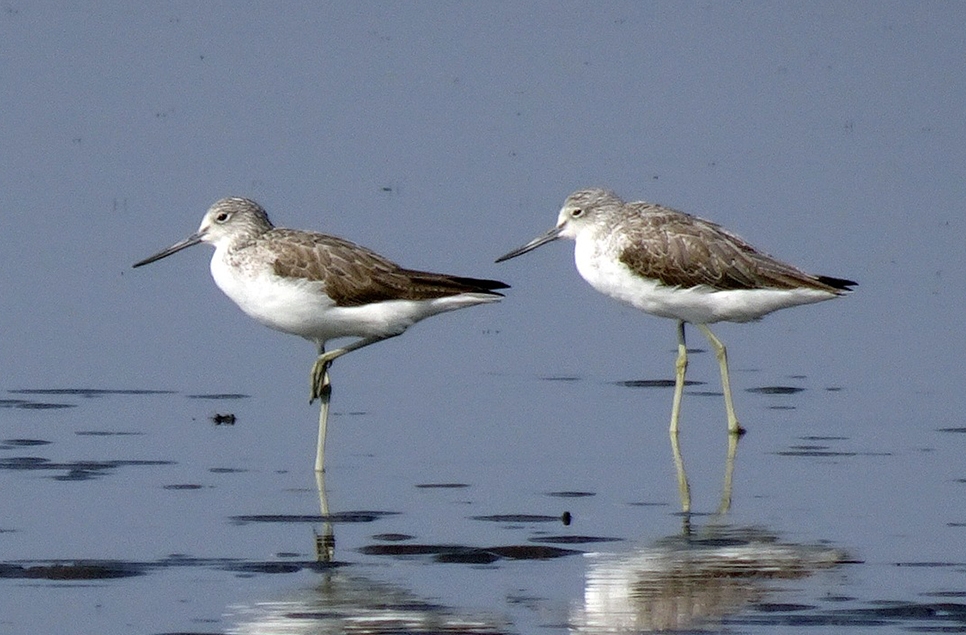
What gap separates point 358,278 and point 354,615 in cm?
582

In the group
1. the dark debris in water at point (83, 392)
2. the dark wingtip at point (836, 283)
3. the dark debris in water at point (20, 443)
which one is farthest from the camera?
the dark wingtip at point (836, 283)

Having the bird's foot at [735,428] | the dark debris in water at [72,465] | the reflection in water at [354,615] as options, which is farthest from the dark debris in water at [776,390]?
the reflection in water at [354,615]

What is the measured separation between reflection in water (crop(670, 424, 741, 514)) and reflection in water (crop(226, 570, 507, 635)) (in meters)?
3.08

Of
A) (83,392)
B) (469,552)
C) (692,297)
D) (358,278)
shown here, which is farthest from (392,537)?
(692,297)

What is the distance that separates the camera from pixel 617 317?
21.5 metres

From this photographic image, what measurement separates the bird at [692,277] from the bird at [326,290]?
1.87 m

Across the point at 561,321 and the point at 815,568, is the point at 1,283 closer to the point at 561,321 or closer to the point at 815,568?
the point at 561,321

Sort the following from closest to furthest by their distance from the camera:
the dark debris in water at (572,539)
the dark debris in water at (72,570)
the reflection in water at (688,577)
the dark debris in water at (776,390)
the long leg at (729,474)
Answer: the reflection in water at (688,577)
the dark debris in water at (72,570)
the dark debris in water at (572,539)
the long leg at (729,474)
the dark debris in water at (776,390)

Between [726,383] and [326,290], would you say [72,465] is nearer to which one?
[326,290]

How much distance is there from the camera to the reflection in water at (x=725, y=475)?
46.4 ft

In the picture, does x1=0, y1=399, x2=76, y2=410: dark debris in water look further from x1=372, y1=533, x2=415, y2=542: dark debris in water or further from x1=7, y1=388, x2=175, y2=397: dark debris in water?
x1=372, y1=533, x2=415, y2=542: dark debris in water

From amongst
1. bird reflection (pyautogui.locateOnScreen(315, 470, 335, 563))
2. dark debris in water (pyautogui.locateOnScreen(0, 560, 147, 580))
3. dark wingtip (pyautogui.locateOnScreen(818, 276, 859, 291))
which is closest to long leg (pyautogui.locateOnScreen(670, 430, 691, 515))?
dark wingtip (pyautogui.locateOnScreen(818, 276, 859, 291))

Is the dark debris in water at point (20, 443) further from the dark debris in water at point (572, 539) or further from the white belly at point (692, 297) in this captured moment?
the white belly at point (692, 297)

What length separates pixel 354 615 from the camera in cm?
1103
